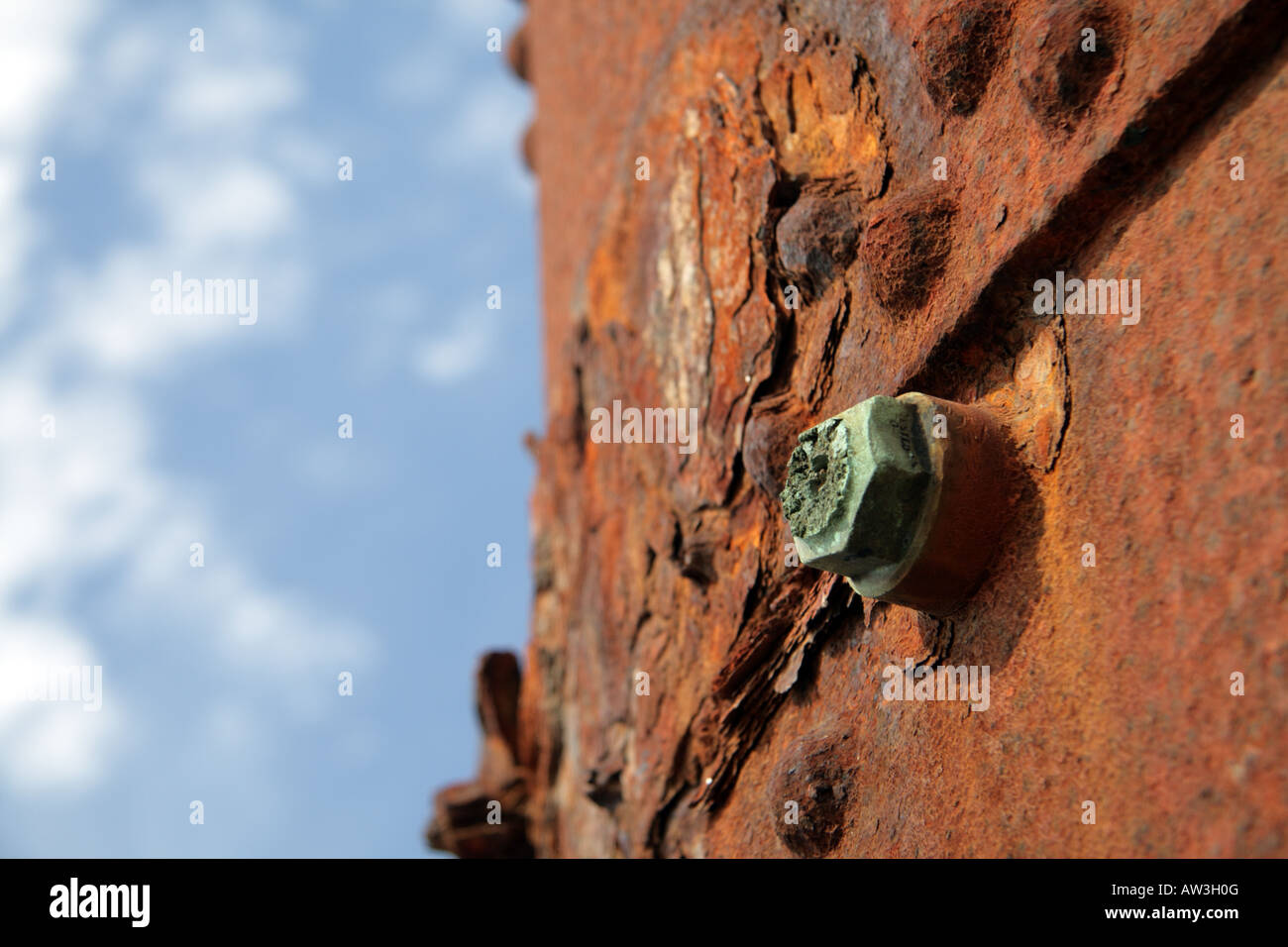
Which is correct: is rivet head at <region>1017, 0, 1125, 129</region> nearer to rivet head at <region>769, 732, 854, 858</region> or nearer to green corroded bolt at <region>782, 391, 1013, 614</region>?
green corroded bolt at <region>782, 391, 1013, 614</region>

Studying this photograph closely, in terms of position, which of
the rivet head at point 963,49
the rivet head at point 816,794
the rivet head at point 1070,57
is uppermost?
the rivet head at point 963,49

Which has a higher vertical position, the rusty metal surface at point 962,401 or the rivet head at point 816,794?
the rusty metal surface at point 962,401

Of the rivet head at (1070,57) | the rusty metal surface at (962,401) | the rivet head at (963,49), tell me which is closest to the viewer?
the rusty metal surface at (962,401)

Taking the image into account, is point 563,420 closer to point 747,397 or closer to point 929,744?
point 747,397

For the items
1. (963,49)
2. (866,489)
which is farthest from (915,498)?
(963,49)

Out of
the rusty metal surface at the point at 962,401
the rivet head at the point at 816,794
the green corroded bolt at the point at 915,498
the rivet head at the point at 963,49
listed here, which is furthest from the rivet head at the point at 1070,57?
the rivet head at the point at 816,794

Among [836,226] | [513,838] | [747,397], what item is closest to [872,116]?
[836,226]

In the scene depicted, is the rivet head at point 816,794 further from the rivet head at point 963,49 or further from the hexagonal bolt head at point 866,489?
the rivet head at point 963,49

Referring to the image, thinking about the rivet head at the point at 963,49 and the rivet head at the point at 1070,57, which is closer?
the rivet head at the point at 1070,57
